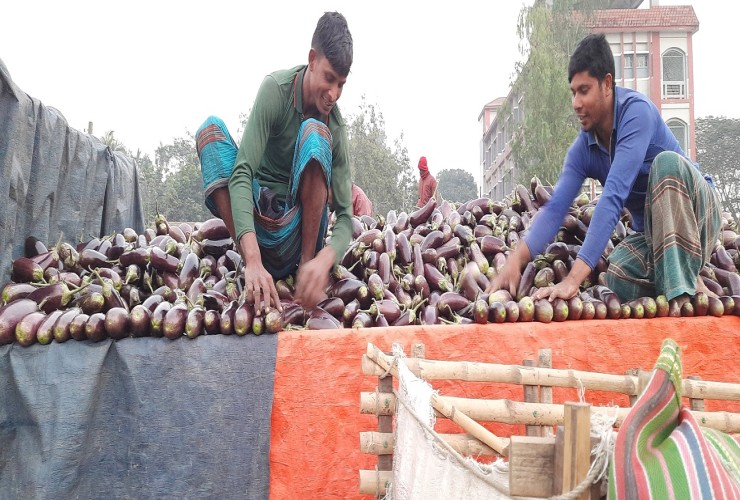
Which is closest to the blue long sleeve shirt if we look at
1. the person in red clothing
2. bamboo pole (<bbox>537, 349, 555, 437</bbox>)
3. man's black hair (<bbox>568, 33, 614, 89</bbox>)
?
man's black hair (<bbox>568, 33, 614, 89</bbox>)

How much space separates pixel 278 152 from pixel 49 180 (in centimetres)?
111

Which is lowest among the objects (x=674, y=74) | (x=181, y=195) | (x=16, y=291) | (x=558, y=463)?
(x=558, y=463)

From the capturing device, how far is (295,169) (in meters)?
2.54

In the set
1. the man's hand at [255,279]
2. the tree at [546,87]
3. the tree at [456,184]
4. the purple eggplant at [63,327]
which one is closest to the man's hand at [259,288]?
the man's hand at [255,279]

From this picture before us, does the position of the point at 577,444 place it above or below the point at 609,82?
below

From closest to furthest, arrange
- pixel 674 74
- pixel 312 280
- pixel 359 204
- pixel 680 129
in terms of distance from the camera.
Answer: pixel 312 280 → pixel 359 204 → pixel 680 129 → pixel 674 74

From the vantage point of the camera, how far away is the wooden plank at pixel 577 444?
954 mm

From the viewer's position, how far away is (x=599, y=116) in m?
2.88

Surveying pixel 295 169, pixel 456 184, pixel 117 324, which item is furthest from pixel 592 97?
pixel 456 184

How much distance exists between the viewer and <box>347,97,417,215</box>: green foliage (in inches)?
1009

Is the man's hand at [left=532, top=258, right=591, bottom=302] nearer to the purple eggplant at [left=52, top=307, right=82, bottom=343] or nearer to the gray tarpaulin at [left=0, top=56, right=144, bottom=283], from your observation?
the purple eggplant at [left=52, top=307, right=82, bottom=343]

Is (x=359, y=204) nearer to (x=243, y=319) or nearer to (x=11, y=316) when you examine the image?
(x=243, y=319)

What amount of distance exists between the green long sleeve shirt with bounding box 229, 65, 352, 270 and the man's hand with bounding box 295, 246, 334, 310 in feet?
0.35

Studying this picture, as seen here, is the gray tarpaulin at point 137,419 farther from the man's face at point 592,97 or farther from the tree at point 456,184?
the tree at point 456,184
